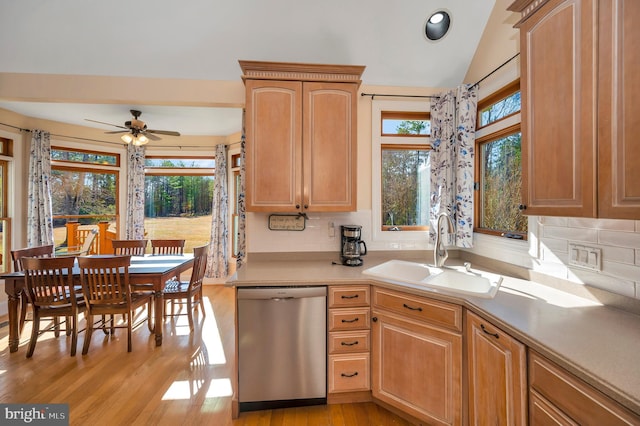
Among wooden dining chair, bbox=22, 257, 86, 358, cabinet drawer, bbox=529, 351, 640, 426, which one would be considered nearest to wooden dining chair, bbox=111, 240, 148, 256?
wooden dining chair, bbox=22, 257, 86, 358

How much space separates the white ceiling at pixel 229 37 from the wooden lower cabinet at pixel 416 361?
1984 millimetres

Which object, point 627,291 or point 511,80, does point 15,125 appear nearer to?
point 511,80

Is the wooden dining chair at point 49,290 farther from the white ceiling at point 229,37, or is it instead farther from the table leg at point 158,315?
the white ceiling at point 229,37

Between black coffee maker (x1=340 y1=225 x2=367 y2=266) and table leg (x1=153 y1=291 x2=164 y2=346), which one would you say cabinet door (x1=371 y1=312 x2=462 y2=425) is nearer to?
black coffee maker (x1=340 y1=225 x2=367 y2=266)

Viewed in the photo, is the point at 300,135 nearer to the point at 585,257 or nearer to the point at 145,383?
the point at 585,257

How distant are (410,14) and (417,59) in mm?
349

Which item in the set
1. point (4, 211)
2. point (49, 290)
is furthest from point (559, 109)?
point (4, 211)

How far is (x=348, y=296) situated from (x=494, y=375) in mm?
872

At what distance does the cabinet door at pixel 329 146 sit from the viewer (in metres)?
2.10

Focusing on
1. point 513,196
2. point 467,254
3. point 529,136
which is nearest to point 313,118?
point 529,136

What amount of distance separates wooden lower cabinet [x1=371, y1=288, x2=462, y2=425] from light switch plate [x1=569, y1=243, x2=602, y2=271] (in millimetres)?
687

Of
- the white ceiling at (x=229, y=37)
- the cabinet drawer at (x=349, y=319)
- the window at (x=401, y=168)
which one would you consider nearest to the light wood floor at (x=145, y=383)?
the cabinet drawer at (x=349, y=319)

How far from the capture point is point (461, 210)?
2234 millimetres

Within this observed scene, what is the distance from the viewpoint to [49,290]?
8.28 ft
